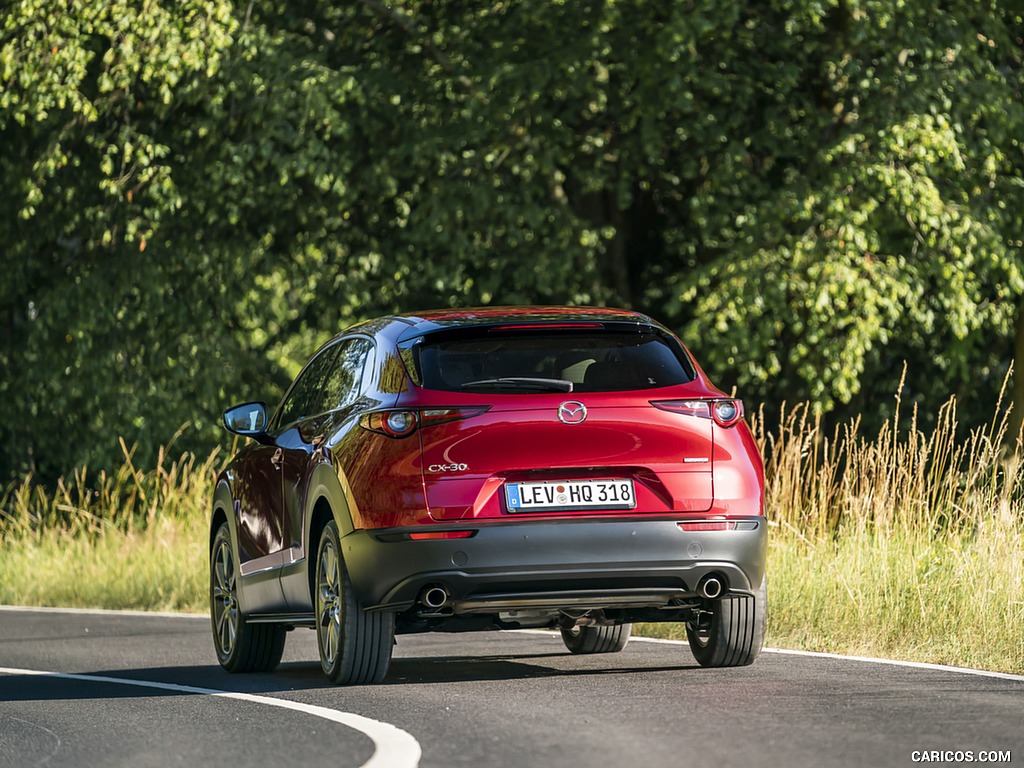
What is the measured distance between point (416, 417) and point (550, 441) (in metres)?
0.61

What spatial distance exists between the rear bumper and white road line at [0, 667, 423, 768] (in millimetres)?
635

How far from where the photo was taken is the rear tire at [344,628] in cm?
949

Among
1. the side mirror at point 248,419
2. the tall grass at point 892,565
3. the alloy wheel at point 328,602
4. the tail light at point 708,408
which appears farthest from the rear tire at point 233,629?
the tail light at point 708,408

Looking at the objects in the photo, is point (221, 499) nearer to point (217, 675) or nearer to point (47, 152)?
point (217, 675)

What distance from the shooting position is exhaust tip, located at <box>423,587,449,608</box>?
9219mm

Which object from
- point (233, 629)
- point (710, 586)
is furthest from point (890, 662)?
point (233, 629)

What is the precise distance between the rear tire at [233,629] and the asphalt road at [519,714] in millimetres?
155

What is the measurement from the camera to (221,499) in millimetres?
11828

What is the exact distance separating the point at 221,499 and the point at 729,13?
8.58 m

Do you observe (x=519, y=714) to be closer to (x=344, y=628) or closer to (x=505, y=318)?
(x=344, y=628)

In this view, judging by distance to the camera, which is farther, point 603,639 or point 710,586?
point 603,639

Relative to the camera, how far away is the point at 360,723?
27.5ft

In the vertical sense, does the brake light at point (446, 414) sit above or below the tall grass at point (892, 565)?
above

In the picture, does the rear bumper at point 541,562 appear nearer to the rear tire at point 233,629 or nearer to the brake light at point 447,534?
the brake light at point 447,534
